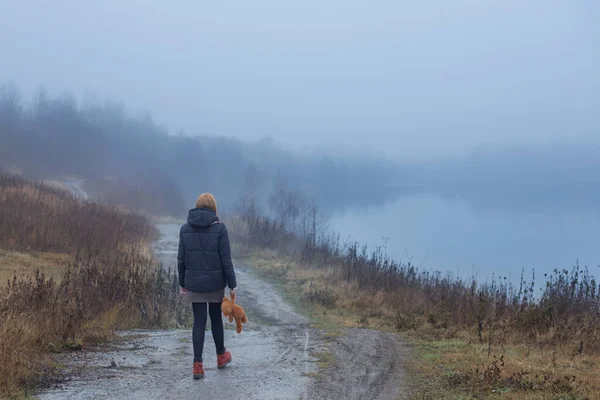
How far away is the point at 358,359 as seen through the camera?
23.0ft

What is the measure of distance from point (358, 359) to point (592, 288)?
6513 mm

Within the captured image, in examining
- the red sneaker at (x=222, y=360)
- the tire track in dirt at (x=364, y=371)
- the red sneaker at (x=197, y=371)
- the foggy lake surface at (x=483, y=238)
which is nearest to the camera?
the tire track in dirt at (x=364, y=371)

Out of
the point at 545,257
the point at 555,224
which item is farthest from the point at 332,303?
the point at 555,224

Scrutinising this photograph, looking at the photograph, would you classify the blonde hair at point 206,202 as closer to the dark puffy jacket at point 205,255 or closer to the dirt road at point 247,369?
the dark puffy jacket at point 205,255

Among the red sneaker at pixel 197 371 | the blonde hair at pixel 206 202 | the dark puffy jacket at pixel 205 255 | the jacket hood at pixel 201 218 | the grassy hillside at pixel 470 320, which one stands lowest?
the grassy hillside at pixel 470 320

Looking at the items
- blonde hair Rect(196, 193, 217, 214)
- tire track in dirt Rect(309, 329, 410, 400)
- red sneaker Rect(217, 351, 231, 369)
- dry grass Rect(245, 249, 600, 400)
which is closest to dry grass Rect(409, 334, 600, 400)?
dry grass Rect(245, 249, 600, 400)

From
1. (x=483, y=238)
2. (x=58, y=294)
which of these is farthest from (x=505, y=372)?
(x=483, y=238)

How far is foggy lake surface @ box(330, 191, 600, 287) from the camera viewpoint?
36.1 m

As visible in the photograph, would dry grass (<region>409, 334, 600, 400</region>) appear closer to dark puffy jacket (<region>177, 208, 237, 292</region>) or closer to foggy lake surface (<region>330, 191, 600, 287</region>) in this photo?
dark puffy jacket (<region>177, 208, 237, 292</region>)

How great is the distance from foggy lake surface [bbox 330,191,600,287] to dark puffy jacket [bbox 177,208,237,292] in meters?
20.5

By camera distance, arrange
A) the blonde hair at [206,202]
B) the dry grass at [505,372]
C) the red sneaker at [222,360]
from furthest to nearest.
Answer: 1. the red sneaker at [222,360]
2. the blonde hair at [206,202]
3. the dry grass at [505,372]

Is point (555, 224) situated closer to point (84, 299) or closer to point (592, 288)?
point (592, 288)

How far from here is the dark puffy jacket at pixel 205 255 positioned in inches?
229

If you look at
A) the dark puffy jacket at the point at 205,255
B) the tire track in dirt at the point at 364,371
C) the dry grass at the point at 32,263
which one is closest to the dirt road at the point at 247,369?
the tire track in dirt at the point at 364,371
